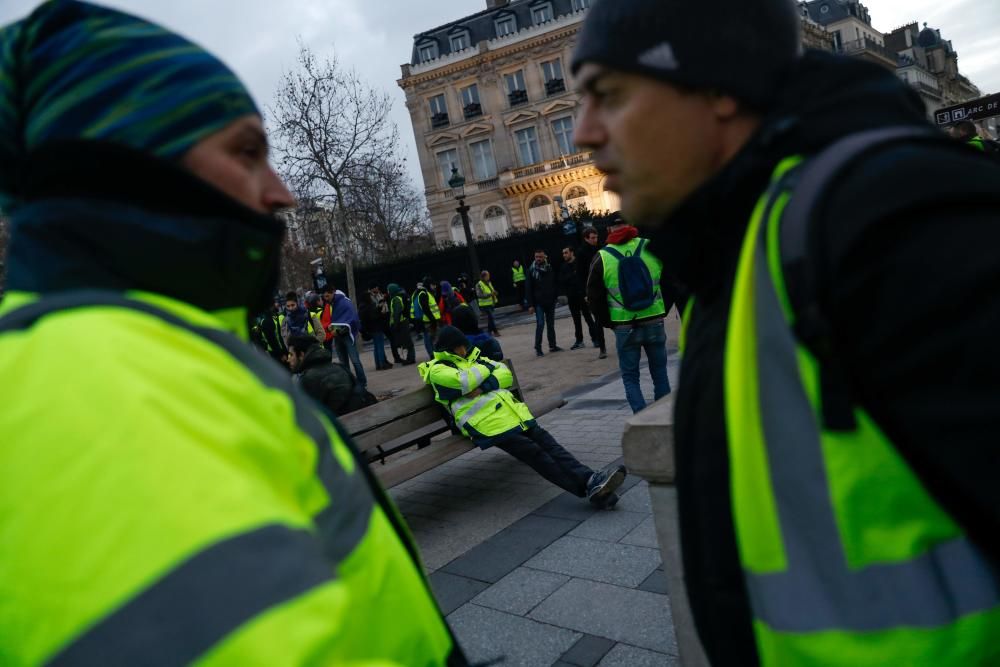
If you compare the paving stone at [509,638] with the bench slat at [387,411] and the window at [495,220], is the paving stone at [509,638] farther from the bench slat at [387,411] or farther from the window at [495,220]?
the window at [495,220]

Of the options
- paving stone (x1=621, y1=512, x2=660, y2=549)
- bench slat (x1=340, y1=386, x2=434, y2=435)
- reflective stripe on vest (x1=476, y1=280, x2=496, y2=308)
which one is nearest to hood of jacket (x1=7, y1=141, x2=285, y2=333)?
paving stone (x1=621, y1=512, x2=660, y2=549)

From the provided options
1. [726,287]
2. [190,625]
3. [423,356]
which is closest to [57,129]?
[190,625]

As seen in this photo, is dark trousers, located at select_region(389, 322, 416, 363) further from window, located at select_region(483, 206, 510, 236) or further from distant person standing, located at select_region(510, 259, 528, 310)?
window, located at select_region(483, 206, 510, 236)

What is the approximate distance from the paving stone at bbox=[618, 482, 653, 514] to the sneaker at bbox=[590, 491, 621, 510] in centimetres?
5

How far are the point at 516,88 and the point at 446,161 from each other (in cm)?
611

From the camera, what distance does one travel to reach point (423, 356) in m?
16.7

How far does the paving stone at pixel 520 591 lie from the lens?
3.45 m

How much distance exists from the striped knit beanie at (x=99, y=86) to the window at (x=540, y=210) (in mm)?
42212

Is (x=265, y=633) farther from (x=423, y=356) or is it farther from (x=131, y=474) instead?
(x=423, y=356)

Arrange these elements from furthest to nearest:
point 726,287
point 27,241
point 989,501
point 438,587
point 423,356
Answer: point 423,356 < point 438,587 < point 726,287 < point 27,241 < point 989,501

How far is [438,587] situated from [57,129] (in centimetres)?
338

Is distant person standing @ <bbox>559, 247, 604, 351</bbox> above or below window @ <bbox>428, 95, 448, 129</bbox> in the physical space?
below

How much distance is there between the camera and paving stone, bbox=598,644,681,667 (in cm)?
281

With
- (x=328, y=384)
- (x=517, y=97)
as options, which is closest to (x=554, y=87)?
(x=517, y=97)
